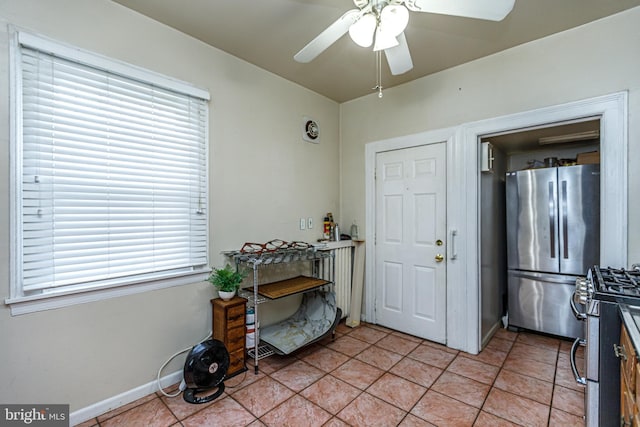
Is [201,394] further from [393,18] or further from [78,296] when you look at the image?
[393,18]

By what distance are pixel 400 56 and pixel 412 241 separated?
1824 mm

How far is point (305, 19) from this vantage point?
2055mm

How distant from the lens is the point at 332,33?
1598 mm

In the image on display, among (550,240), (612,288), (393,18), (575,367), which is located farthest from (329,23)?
(550,240)

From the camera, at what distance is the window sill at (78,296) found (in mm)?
1600

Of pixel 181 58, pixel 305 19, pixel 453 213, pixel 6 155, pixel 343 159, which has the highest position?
pixel 305 19

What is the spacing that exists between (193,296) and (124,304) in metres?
0.46

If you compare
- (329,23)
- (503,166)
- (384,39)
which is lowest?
(503,166)

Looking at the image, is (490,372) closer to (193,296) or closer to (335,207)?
(335,207)

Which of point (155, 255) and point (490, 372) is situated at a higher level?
point (155, 255)

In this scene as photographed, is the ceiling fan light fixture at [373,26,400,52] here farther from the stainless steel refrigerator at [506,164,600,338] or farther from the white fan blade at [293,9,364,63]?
the stainless steel refrigerator at [506,164,600,338]

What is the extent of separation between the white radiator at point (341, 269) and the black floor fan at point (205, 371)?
1295 mm

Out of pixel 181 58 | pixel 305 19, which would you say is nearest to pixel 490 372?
pixel 305 19

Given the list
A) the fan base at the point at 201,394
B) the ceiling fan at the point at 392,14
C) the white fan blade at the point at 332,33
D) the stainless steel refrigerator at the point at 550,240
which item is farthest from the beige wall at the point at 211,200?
the stainless steel refrigerator at the point at 550,240
